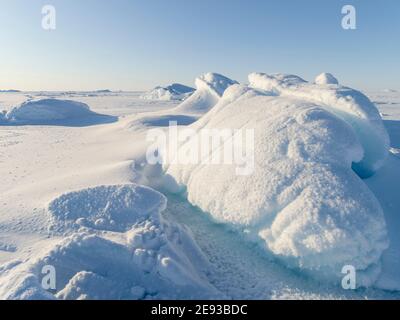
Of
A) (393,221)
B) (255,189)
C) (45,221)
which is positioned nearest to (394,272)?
(393,221)

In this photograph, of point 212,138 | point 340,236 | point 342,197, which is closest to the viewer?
point 340,236
